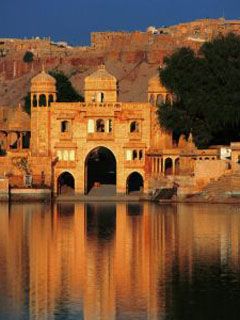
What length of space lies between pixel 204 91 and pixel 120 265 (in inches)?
1142

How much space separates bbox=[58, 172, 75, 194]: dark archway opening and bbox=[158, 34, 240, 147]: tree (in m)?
5.48

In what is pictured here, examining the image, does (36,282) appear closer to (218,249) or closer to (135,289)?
(135,289)

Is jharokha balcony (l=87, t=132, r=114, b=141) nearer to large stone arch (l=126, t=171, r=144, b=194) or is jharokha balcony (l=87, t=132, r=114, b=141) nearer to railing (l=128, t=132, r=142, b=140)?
railing (l=128, t=132, r=142, b=140)

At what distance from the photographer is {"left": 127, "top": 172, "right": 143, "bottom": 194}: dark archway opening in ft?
219

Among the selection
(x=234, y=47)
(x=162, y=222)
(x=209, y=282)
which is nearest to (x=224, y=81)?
(x=234, y=47)

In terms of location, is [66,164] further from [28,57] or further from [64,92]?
[28,57]

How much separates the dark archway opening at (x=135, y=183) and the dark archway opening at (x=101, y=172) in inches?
30.4

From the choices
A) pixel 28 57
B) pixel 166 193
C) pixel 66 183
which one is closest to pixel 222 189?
pixel 166 193

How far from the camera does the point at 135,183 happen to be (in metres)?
68.2

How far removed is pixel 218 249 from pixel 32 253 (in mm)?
5340

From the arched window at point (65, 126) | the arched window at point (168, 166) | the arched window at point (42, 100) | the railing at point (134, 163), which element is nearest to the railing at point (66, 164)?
the arched window at point (65, 126)

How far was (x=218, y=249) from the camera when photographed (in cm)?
4041

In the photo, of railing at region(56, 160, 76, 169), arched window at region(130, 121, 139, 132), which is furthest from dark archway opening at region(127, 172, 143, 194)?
railing at region(56, 160, 76, 169)

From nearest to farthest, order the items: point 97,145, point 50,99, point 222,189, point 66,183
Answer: point 222,189 < point 97,145 < point 50,99 < point 66,183
